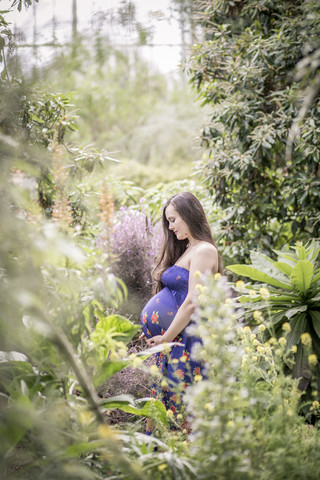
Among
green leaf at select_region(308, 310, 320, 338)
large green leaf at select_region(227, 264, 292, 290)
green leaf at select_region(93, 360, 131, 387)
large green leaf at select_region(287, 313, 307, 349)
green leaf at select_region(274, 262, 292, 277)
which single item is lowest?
large green leaf at select_region(287, 313, 307, 349)

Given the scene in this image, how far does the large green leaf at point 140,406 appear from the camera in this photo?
1.54 meters

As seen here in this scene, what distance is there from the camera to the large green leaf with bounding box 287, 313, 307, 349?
274 cm

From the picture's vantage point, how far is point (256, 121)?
400 centimetres

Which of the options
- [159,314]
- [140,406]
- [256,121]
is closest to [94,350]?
[140,406]

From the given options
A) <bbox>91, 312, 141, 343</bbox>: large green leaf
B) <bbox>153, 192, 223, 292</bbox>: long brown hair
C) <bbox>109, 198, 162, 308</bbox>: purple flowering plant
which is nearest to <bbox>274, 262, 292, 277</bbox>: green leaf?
<bbox>153, 192, 223, 292</bbox>: long brown hair

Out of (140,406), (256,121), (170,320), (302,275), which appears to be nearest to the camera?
(140,406)

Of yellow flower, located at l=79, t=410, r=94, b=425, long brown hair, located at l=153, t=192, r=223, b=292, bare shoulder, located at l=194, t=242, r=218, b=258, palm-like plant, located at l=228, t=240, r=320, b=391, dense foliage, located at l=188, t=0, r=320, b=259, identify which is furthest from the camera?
dense foliage, located at l=188, t=0, r=320, b=259

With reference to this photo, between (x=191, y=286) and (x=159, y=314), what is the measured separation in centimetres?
31

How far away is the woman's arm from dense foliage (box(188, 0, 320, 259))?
163 cm

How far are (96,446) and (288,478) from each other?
21.0 inches

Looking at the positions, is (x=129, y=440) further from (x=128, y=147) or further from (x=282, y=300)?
(x=128, y=147)

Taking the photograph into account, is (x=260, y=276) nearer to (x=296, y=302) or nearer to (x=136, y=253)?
(x=296, y=302)

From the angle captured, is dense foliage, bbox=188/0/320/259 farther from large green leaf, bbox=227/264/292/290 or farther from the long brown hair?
the long brown hair

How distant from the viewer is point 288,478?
114cm
